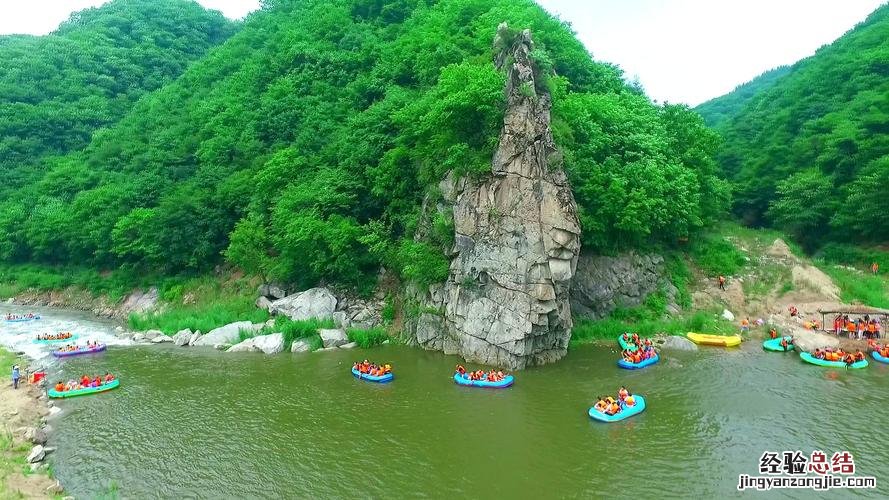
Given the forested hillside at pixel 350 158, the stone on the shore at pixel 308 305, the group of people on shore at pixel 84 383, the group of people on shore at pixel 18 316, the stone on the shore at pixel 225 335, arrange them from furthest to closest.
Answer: the group of people on shore at pixel 18 316
the stone on the shore at pixel 308 305
the stone on the shore at pixel 225 335
the forested hillside at pixel 350 158
the group of people on shore at pixel 84 383

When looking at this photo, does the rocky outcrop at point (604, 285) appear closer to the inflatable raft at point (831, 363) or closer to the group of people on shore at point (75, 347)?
the inflatable raft at point (831, 363)

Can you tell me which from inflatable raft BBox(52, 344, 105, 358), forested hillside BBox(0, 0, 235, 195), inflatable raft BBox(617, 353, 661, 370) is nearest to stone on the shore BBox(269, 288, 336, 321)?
inflatable raft BBox(52, 344, 105, 358)

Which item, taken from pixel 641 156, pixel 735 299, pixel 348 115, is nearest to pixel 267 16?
pixel 348 115

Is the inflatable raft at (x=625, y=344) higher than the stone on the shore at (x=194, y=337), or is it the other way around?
the inflatable raft at (x=625, y=344)

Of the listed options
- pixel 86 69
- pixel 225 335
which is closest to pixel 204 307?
pixel 225 335

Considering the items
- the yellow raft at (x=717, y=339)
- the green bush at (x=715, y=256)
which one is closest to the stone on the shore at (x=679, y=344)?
the yellow raft at (x=717, y=339)

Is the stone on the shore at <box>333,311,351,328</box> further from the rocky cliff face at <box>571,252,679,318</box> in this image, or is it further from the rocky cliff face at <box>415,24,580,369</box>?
the rocky cliff face at <box>571,252,679,318</box>
